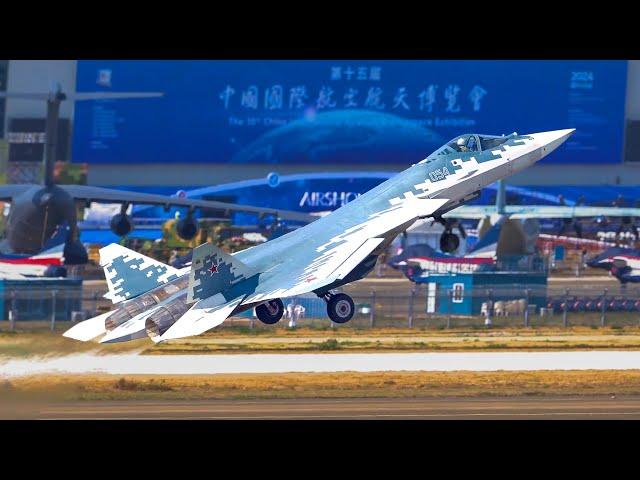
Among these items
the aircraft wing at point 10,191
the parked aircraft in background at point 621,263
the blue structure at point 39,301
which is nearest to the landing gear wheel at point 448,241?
the blue structure at point 39,301

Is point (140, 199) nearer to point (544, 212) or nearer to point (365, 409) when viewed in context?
point (544, 212)

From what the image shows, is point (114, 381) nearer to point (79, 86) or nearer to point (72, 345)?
point (72, 345)

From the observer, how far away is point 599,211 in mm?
89688

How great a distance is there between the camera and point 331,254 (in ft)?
145

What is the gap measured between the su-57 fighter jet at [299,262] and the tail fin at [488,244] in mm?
39863

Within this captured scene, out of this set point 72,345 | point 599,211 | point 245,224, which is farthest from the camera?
point 245,224

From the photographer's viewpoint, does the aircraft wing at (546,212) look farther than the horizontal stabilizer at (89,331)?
Yes

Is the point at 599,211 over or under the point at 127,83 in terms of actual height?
under

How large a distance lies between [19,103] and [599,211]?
43.8 metres

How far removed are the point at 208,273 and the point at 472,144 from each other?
31.9ft

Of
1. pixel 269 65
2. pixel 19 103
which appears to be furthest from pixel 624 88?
pixel 19 103

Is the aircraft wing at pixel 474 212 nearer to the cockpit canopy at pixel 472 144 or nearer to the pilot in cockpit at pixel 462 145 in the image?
the cockpit canopy at pixel 472 144

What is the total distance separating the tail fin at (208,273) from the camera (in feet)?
142

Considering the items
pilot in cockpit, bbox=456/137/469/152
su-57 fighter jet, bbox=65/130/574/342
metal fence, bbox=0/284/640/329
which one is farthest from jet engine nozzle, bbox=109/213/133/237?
pilot in cockpit, bbox=456/137/469/152
